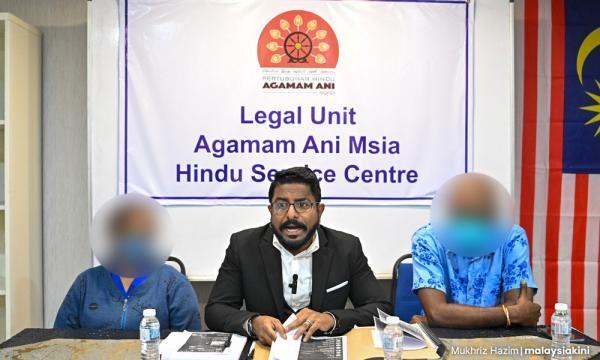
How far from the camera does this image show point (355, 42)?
11.7 feet

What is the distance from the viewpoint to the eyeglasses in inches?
99.5

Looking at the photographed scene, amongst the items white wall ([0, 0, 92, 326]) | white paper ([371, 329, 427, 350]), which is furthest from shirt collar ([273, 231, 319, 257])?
white wall ([0, 0, 92, 326])

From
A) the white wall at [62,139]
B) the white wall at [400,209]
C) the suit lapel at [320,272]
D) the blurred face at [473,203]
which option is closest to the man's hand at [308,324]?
the suit lapel at [320,272]

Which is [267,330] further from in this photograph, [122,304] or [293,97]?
[293,97]

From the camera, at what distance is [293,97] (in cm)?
356

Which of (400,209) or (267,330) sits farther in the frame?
(400,209)

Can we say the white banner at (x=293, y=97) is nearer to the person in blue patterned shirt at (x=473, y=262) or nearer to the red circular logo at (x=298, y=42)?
the red circular logo at (x=298, y=42)

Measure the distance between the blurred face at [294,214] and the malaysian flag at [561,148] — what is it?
76.2 inches

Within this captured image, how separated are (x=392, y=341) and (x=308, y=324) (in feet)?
1.24

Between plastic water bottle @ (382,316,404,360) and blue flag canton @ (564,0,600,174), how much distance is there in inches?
98.9

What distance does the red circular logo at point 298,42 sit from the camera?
355 cm

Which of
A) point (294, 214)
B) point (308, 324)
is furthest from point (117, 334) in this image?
point (294, 214)

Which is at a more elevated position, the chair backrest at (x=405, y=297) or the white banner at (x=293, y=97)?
the white banner at (x=293, y=97)

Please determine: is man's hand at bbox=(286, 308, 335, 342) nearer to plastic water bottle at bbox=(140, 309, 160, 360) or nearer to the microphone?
the microphone
